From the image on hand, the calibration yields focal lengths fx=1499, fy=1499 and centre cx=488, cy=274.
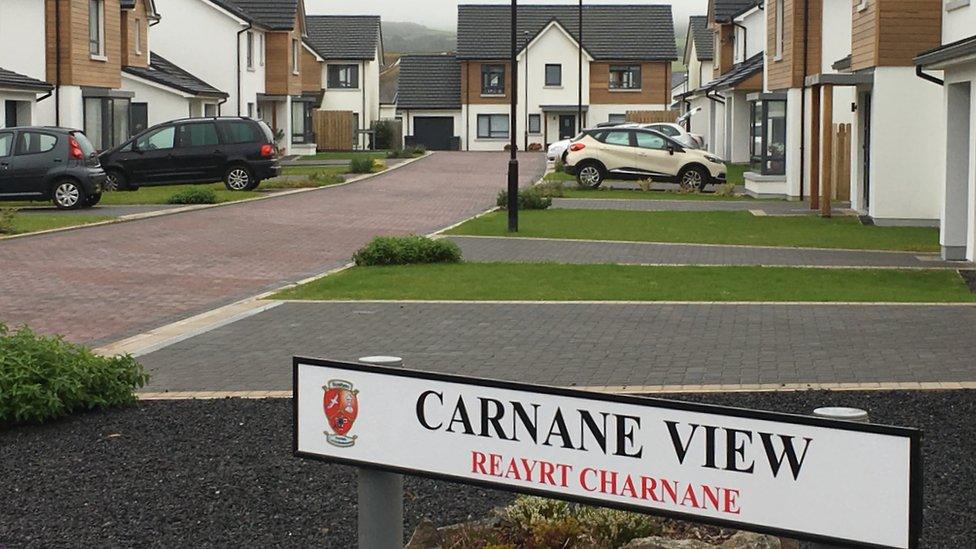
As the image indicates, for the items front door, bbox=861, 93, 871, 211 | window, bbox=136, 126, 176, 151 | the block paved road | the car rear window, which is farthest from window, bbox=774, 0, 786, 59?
window, bbox=136, 126, 176, 151

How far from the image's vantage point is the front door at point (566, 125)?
276 ft

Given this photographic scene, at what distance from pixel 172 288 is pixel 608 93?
223ft

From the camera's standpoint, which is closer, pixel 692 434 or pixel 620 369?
pixel 692 434

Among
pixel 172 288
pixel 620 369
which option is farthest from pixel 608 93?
pixel 620 369

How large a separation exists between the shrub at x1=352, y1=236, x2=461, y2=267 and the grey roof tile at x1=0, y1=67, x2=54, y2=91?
19901mm

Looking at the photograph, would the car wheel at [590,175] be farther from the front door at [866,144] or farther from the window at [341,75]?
the window at [341,75]

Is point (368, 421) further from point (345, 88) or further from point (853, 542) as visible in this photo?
point (345, 88)

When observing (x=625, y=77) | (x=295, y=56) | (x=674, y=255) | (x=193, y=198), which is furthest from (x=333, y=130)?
(x=674, y=255)

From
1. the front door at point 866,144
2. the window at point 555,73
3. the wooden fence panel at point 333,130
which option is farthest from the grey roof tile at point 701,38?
the front door at point 866,144

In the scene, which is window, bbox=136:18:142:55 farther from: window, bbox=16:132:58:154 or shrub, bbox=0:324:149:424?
shrub, bbox=0:324:149:424

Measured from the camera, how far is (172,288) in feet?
56.7

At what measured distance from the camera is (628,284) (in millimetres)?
16797

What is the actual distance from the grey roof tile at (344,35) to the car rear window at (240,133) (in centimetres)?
4975

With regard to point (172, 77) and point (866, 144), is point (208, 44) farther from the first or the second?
point (866, 144)
